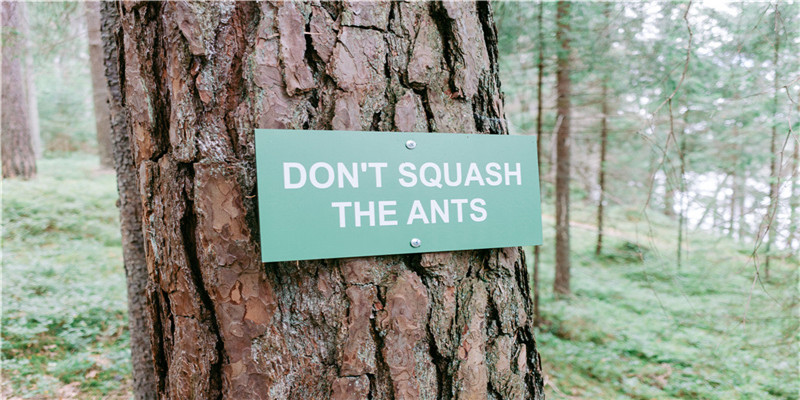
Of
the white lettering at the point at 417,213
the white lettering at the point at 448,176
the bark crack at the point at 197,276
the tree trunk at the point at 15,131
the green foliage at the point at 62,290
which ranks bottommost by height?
the green foliage at the point at 62,290

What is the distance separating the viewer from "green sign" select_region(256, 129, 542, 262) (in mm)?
706

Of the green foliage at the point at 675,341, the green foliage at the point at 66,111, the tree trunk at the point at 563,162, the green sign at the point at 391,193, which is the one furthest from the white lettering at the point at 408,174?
the green foliage at the point at 66,111

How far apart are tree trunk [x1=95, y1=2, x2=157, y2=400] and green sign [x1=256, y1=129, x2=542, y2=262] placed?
3.42 feet

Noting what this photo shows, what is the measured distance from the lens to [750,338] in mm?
4004

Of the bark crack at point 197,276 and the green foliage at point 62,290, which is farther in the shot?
the green foliage at point 62,290

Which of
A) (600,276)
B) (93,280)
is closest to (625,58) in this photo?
(600,276)

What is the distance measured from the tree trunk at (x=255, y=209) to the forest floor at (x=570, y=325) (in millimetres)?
1469

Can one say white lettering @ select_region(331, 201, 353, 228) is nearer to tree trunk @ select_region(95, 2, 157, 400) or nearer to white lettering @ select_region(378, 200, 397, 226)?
white lettering @ select_region(378, 200, 397, 226)

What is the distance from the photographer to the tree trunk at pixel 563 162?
4.36 meters

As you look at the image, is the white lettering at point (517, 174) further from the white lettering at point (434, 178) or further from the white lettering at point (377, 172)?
the white lettering at point (377, 172)

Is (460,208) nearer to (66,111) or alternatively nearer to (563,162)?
(563,162)

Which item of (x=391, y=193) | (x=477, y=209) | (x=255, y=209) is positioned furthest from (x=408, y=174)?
(x=255, y=209)

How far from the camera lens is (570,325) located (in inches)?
187

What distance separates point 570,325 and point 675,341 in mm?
1018
